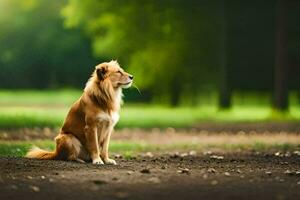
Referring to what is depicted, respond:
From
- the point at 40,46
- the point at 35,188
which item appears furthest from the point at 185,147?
the point at 40,46

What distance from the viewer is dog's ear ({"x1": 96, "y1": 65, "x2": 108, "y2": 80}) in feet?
40.4

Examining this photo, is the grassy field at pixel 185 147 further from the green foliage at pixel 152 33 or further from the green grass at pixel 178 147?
the green foliage at pixel 152 33

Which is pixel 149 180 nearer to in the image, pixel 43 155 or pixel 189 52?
pixel 43 155

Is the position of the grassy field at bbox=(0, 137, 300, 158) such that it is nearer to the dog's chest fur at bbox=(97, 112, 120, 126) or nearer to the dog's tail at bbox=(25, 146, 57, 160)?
the dog's tail at bbox=(25, 146, 57, 160)

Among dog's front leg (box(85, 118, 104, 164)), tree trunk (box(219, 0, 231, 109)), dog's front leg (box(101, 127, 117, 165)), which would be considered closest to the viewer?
dog's front leg (box(85, 118, 104, 164))

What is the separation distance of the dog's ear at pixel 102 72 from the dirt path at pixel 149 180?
151cm

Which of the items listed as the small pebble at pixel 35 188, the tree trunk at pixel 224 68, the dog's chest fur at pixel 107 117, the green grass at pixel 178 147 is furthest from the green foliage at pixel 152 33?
the small pebble at pixel 35 188

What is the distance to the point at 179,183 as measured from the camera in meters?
9.73

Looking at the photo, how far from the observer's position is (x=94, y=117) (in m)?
12.2

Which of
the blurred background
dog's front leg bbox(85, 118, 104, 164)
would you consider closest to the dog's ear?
dog's front leg bbox(85, 118, 104, 164)

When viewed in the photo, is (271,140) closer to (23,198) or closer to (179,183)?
(179,183)

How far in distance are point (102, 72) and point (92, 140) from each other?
44.6 inches

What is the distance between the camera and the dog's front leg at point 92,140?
1215 cm

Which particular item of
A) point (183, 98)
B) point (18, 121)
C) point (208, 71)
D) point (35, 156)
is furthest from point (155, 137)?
point (183, 98)
